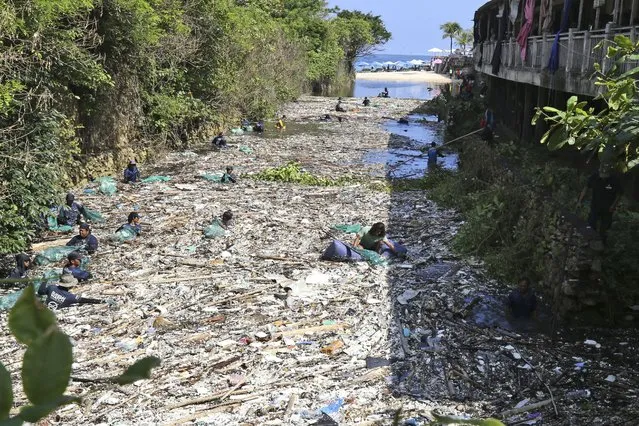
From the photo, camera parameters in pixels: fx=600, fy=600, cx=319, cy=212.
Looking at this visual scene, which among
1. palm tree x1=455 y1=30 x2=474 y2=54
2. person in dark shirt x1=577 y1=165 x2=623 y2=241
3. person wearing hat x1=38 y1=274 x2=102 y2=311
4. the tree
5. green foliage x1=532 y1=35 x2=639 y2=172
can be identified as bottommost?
person wearing hat x1=38 y1=274 x2=102 y2=311

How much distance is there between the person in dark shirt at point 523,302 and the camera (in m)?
8.65

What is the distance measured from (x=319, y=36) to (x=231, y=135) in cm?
2893

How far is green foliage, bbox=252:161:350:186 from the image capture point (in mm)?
17906

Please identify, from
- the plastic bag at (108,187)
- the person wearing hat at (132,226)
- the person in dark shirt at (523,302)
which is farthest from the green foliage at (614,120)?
the plastic bag at (108,187)

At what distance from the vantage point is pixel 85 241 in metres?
11.5

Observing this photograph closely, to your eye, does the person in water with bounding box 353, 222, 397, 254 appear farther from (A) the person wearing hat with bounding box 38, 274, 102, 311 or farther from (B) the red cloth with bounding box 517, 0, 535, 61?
(B) the red cloth with bounding box 517, 0, 535, 61

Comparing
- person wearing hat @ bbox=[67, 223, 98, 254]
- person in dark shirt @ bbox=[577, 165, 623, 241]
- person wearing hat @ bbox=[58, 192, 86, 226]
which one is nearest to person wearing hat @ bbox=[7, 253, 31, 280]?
person wearing hat @ bbox=[67, 223, 98, 254]

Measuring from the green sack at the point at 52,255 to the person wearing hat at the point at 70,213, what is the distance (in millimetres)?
1616

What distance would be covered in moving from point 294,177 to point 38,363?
17338mm

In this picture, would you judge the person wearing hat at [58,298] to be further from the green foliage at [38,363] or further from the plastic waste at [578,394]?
the green foliage at [38,363]

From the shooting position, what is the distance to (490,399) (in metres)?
6.79

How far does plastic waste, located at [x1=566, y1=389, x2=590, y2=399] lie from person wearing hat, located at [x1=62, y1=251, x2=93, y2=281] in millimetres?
7477

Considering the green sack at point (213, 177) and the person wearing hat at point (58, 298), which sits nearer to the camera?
the person wearing hat at point (58, 298)

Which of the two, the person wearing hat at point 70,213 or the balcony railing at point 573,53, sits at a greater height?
the balcony railing at point 573,53
